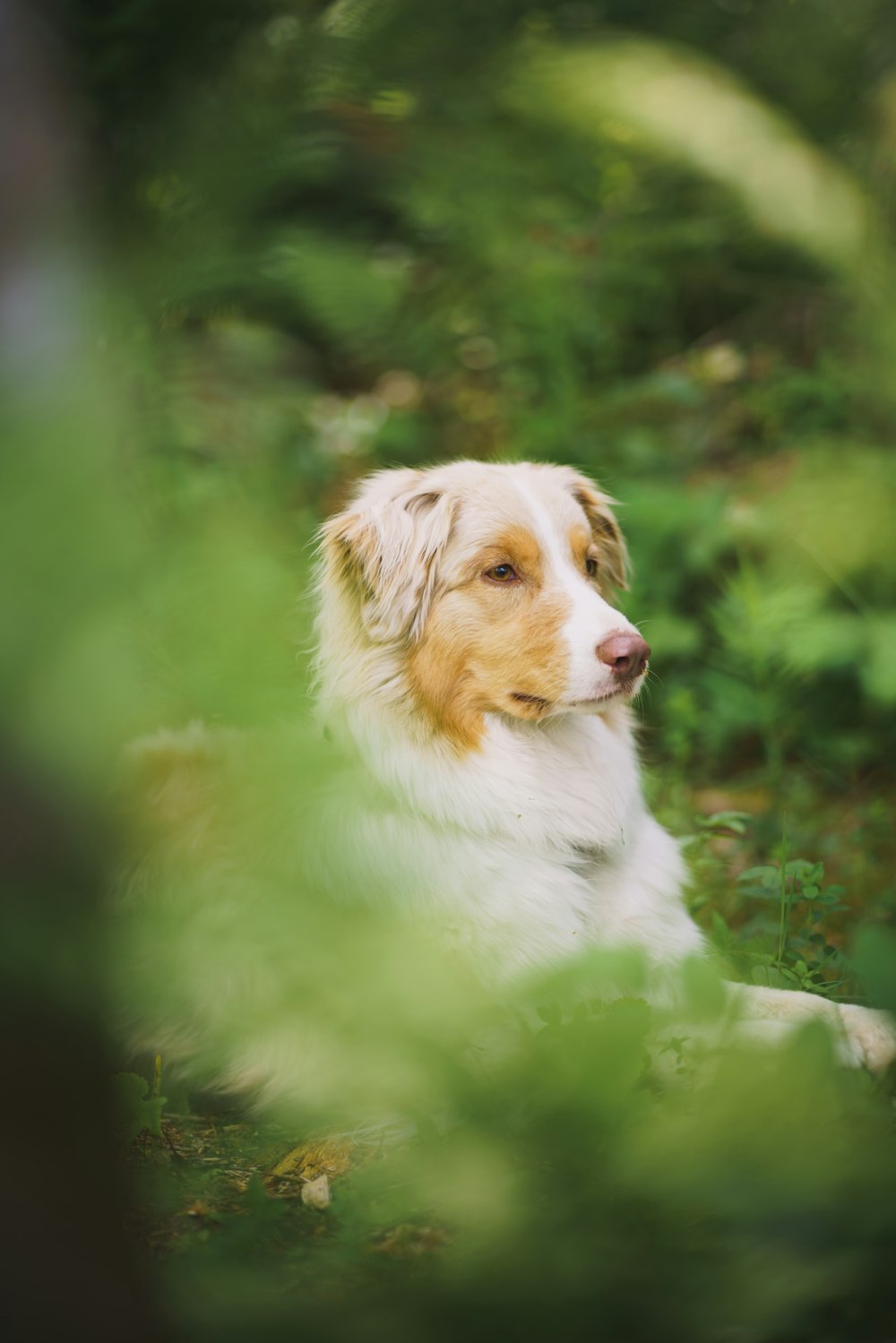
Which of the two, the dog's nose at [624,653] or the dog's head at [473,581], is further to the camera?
the dog's head at [473,581]

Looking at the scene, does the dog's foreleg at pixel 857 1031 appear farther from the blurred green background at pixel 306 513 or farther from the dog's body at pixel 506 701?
the dog's body at pixel 506 701

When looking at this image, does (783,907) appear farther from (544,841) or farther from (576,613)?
Answer: (576,613)

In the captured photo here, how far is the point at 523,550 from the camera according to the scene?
2.60m

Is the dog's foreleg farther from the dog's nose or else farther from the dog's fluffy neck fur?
the dog's fluffy neck fur

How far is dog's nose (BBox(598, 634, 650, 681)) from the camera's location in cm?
236

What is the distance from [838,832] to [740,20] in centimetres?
322

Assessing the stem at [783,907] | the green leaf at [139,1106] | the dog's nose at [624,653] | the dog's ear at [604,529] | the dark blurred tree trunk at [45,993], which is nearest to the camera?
the dark blurred tree trunk at [45,993]

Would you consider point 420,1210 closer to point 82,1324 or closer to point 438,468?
point 82,1324

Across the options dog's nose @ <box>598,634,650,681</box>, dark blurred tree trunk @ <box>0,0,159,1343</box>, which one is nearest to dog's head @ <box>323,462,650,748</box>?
dog's nose @ <box>598,634,650,681</box>

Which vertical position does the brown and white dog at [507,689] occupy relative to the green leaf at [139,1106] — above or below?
above

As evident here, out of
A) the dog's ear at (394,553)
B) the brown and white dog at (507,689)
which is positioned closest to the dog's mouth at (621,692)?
the brown and white dog at (507,689)

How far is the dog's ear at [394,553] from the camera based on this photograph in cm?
270

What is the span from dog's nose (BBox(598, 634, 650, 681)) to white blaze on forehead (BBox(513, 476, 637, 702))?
0.06ft

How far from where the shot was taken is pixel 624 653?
2.36 m
